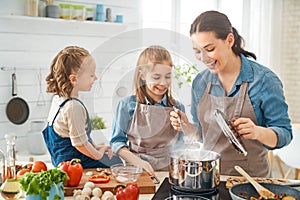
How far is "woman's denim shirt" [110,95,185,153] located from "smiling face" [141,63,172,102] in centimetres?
5

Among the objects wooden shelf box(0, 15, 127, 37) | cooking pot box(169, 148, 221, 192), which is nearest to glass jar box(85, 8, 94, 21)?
wooden shelf box(0, 15, 127, 37)

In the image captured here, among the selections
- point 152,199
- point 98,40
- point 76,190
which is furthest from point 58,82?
point 98,40

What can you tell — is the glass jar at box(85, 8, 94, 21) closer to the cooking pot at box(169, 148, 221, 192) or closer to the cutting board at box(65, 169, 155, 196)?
the cutting board at box(65, 169, 155, 196)

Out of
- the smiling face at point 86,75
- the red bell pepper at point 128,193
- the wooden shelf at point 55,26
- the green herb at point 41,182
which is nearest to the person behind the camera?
the green herb at point 41,182

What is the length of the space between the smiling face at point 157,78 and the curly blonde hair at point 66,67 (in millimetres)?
231

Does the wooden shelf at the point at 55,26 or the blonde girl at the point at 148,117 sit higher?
the wooden shelf at the point at 55,26

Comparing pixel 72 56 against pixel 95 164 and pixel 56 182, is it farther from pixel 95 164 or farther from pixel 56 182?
pixel 56 182

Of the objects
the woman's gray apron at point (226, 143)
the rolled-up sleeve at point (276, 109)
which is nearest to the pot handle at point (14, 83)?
the woman's gray apron at point (226, 143)

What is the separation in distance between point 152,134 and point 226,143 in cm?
33

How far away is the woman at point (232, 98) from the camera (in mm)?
1737

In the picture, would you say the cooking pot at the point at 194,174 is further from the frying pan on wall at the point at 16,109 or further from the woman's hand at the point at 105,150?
the frying pan on wall at the point at 16,109

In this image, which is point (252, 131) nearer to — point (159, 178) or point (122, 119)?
point (159, 178)

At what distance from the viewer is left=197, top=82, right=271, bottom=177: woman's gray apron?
188 cm

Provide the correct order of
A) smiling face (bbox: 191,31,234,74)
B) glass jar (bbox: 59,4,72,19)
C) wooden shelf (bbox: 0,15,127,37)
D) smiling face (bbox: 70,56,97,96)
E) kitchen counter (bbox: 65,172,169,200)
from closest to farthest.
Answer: kitchen counter (bbox: 65,172,169,200) → smiling face (bbox: 70,56,97,96) → smiling face (bbox: 191,31,234,74) → wooden shelf (bbox: 0,15,127,37) → glass jar (bbox: 59,4,72,19)
